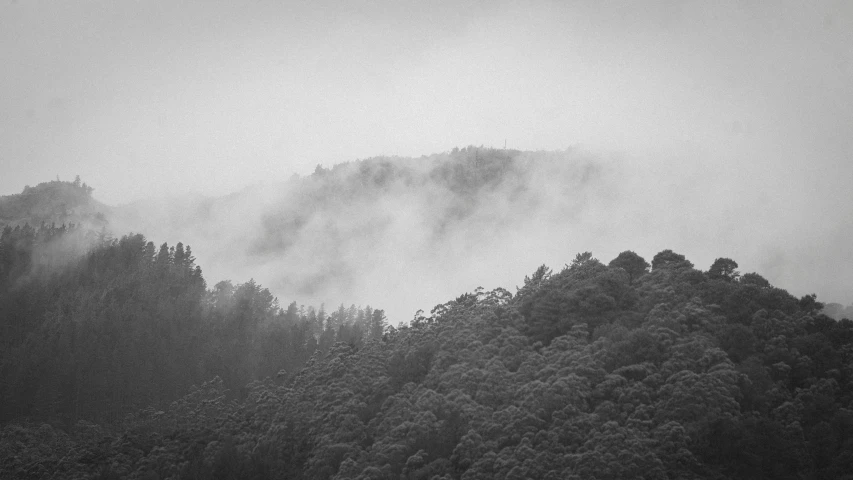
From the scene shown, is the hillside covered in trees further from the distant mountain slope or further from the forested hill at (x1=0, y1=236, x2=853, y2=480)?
the distant mountain slope

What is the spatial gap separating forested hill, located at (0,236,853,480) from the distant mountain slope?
10086cm

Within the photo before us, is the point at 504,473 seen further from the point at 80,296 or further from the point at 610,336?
the point at 80,296

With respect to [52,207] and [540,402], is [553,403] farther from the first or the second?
[52,207]

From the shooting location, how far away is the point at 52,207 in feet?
588

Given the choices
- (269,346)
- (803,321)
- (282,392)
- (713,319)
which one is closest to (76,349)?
(269,346)

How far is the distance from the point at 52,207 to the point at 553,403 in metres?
170

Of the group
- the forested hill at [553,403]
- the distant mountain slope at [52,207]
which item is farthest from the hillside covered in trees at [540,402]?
the distant mountain slope at [52,207]

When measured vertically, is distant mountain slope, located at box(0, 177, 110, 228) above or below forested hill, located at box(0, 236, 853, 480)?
above

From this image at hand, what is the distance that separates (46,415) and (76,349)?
14.6 m

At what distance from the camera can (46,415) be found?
89.1 meters

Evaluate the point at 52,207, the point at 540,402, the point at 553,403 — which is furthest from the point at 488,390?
the point at 52,207

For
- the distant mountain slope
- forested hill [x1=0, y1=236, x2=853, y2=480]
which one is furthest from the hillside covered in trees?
the distant mountain slope

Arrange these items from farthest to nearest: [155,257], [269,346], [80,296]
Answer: [155,257], [80,296], [269,346]

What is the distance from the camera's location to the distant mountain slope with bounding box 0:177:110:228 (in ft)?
570
